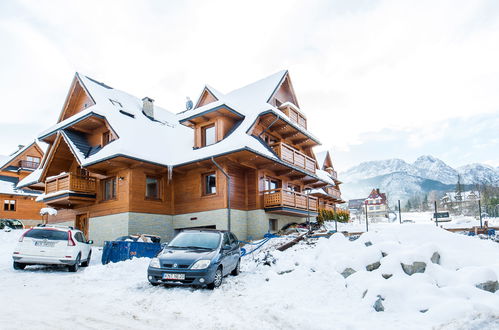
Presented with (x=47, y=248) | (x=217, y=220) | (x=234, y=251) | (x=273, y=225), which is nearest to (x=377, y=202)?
(x=273, y=225)

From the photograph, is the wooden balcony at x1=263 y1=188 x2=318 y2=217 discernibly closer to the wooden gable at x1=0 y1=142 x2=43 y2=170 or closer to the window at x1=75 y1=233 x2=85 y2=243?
the window at x1=75 y1=233 x2=85 y2=243

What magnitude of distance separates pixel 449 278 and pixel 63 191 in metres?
19.3

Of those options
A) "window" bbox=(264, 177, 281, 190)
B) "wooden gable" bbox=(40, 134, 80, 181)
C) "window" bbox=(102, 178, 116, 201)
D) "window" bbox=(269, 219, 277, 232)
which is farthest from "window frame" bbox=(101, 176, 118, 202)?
"window" bbox=(269, 219, 277, 232)

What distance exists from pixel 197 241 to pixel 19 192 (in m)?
31.8

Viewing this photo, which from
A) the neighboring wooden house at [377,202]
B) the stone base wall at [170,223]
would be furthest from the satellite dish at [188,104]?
the neighboring wooden house at [377,202]

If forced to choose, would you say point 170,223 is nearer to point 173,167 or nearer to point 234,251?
point 173,167

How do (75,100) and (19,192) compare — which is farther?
(19,192)

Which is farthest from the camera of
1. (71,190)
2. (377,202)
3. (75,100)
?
(377,202)

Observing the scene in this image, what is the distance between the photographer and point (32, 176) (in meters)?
26.1

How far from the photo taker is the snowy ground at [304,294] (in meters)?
6.64

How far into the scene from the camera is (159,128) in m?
24.6

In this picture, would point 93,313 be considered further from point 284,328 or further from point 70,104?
point 70,104

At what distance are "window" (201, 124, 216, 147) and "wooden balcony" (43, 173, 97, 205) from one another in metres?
6.67

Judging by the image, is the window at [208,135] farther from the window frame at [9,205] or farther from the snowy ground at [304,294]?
the window frame at [9,205]
